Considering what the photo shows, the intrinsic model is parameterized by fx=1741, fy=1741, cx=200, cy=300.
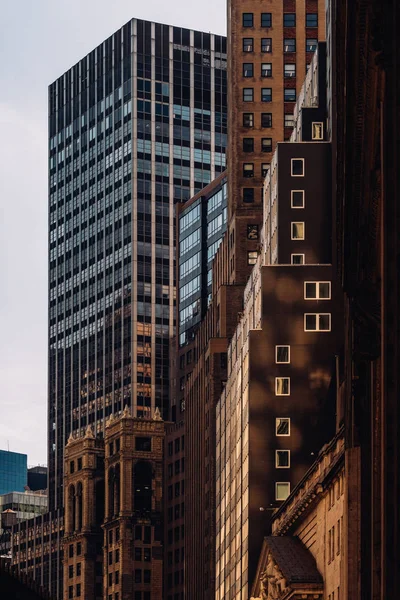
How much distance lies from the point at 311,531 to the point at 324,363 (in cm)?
3251

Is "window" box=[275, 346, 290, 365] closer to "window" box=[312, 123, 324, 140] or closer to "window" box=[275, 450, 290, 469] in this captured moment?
"window" box=[275, 450, 290, 469]

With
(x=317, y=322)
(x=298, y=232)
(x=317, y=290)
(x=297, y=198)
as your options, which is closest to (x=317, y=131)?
(x=297, y=198)

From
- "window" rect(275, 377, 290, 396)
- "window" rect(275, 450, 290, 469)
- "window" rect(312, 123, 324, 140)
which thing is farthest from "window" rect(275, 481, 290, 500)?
"window" rect(312, 123, 324, 140)

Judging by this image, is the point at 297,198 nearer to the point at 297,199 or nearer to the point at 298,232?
the point at 297,199

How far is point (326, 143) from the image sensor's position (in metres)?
170

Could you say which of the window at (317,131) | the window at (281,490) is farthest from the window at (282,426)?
the window at (317,131)

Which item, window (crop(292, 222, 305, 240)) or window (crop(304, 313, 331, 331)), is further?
window (crop(292, 222, 305, 240))

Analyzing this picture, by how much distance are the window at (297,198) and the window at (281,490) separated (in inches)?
1101

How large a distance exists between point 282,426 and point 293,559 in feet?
106

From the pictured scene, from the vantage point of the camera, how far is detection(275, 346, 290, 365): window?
16312 cm

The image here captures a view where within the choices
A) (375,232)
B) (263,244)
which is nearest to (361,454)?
(375,232)

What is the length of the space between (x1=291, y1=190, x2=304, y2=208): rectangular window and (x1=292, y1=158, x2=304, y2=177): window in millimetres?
1677

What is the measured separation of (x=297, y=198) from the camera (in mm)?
171500

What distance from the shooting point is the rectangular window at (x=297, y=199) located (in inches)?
6742
